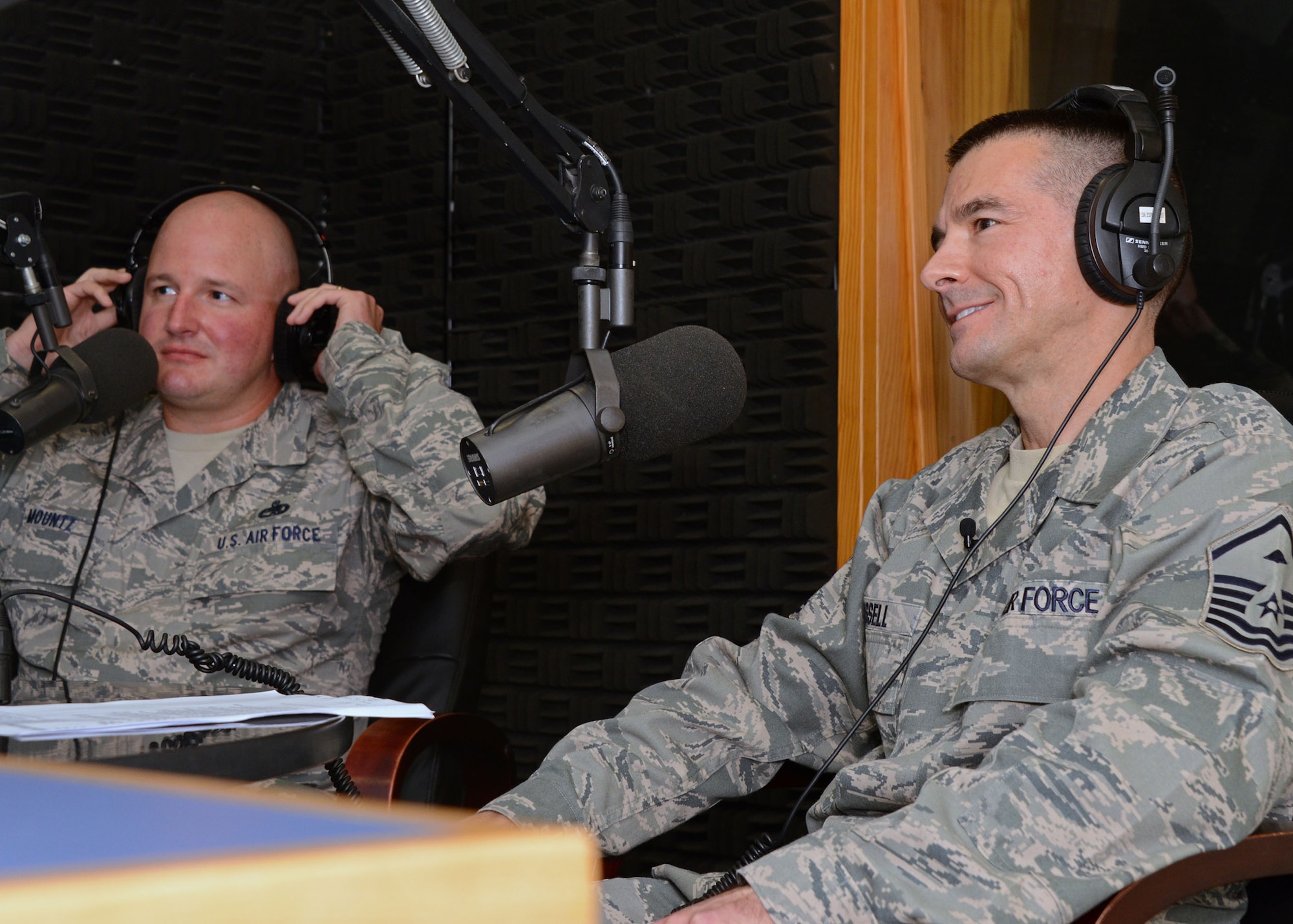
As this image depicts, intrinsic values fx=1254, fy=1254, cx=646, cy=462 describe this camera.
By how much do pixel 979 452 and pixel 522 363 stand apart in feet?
4.67

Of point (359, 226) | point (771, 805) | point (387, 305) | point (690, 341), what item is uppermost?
point (359, 226)

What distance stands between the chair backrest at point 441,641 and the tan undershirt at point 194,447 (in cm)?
55

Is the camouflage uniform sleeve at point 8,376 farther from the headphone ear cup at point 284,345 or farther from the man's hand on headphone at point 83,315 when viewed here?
the headphone ear cup at point 284,345

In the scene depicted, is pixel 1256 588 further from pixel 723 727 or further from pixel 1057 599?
pixel 723 727

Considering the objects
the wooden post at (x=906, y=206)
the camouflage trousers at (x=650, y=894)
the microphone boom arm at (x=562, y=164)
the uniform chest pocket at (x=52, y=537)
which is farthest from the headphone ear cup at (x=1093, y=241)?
the uniform chest pocket at (x=52, y=537)

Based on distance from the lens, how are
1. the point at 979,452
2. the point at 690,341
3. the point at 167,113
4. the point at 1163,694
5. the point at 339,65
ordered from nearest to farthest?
the point at 1163,694 → the point at 690,341 → the point at 979,452 → the point at 167,113 → the point at 339,65

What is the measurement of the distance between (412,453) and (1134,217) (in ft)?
4.06

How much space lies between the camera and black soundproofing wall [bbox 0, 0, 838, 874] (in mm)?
2406

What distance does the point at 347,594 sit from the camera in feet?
7.38

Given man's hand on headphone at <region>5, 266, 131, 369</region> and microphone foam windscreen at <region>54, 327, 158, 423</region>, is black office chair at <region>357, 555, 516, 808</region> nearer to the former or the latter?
microphone foam windscreen at <region>54, 327, 158, 423</region>

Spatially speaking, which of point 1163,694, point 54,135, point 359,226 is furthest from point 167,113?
point 1163,694

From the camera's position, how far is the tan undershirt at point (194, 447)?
2393mm

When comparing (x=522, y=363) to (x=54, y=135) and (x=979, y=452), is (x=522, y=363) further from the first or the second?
(x=979, y=452)

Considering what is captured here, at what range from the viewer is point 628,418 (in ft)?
4.04
